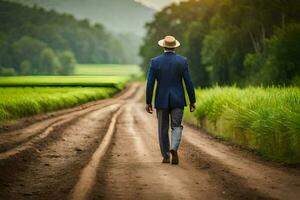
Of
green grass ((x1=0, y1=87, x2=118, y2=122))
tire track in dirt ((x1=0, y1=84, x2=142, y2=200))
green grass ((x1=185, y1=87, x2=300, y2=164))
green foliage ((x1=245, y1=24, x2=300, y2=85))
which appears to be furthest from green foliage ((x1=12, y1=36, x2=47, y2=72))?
tire track in dirt ((x1=0, y1=84, x2=142, y2=200))

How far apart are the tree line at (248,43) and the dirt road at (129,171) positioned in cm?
2496

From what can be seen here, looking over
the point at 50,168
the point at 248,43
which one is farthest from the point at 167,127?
the point at 248,43

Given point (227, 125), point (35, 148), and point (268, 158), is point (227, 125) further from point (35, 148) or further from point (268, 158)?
point (35, 148)

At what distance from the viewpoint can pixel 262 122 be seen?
1342 centimetres

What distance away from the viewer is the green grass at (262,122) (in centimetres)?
1192

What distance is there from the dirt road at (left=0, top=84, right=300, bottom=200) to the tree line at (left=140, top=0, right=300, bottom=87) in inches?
983

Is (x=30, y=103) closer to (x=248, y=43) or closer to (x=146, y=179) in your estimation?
(x=146, y=179)

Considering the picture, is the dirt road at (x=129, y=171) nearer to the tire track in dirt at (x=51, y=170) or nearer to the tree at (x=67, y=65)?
the tire track in dirt at (x=51, y=170)

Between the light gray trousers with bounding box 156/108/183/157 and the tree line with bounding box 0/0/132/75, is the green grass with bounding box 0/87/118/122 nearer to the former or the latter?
the light gray trousers with bounding box 156/108/183/157

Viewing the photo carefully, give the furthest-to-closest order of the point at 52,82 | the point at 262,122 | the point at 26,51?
1. the point at 26,51
2. the point at 52,82
3. the point at 262,122

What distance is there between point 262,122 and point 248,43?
53.1 metres

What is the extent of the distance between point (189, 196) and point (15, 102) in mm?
17984

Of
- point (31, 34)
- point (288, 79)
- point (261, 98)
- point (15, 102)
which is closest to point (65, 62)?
point (31, 34)

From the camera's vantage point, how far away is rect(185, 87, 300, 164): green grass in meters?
11.9
